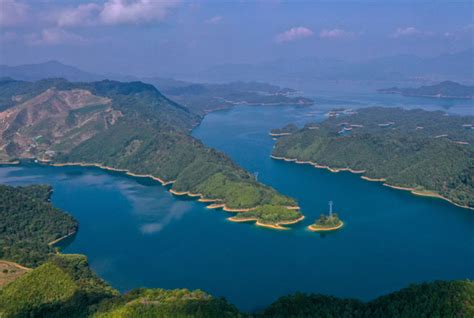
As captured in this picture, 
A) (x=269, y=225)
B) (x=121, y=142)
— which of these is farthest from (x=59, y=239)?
(x=121, y=142)

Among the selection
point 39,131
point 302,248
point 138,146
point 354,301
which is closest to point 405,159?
point 302,248

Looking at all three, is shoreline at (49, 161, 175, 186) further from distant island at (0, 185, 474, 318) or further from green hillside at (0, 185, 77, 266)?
distant island at (0, 185, 474, 318)

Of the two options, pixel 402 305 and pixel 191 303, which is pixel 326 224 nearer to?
pixel 402 305

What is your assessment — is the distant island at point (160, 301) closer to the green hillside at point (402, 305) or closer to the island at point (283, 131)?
the green hillside at point (402, 305)

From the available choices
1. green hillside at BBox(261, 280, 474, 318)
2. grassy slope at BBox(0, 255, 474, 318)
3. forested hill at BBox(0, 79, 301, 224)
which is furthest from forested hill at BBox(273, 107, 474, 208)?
grassy slope at BBox(0, 255, 474, 318)

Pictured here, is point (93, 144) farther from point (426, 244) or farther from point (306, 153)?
point (426, 244)

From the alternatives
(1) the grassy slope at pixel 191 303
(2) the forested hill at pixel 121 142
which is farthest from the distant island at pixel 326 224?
(1) the grassy slope at pixel 191 303
